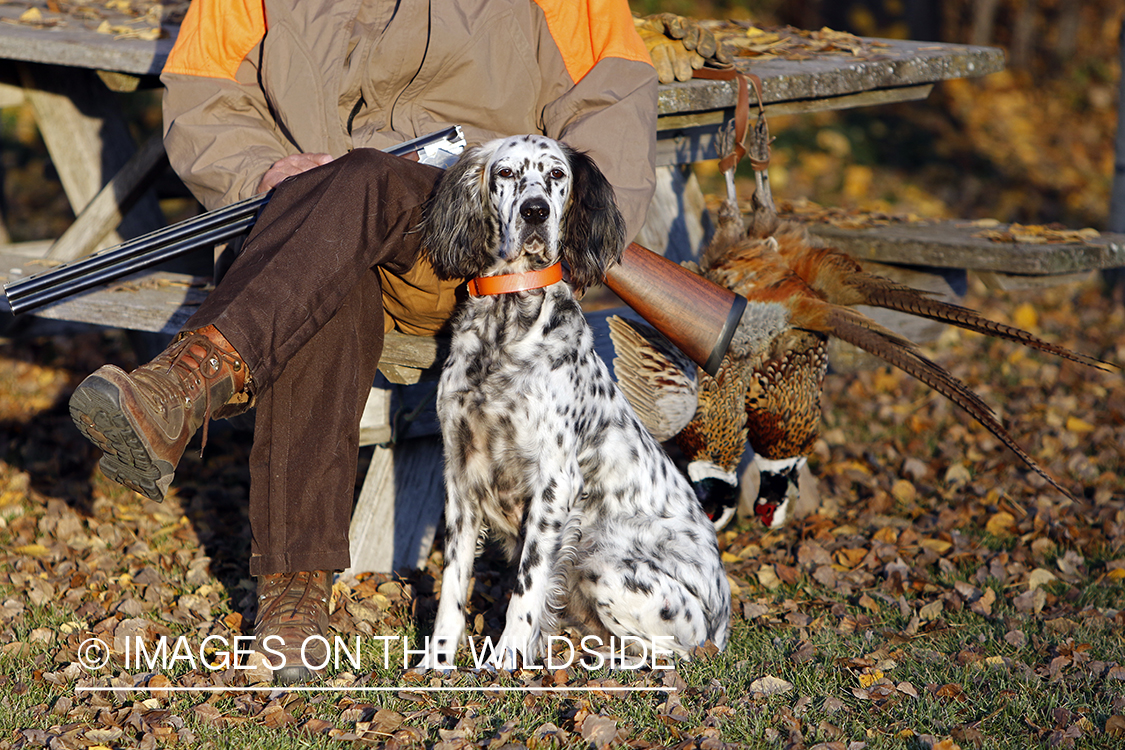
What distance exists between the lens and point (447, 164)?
348cm

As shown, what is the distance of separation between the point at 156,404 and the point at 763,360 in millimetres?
2282

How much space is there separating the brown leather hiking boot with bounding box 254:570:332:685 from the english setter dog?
341 millimetres

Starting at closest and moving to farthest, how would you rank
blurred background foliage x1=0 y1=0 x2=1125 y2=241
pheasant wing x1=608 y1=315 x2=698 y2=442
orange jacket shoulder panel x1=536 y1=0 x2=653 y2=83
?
orange jacket shoulder panel x1=536 y1=0 x2=653 y2=83 < pheasant wing x1=608 y1=315 x2=698 y2=442 < blurred background foliage x1=0 y1=0 x2=1125 y2=241

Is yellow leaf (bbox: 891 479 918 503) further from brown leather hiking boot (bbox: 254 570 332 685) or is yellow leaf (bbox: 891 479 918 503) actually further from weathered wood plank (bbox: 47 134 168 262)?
weathered wood plank (bbox: 47 134 168 262)

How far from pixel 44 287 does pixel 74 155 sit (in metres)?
2.64

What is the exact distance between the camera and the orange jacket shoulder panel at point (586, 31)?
145 inches

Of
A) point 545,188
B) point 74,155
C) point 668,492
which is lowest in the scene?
point 668,492

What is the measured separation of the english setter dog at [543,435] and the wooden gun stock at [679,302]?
33 centimetres

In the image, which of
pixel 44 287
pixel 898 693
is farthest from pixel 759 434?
pixel 44 287

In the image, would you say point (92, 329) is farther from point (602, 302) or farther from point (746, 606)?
point (746, 606)

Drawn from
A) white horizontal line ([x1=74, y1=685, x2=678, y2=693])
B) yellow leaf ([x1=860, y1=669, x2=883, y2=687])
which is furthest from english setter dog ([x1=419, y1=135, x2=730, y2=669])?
yellow leaf ([x1=860, y1=669, x2=883, y2=687])

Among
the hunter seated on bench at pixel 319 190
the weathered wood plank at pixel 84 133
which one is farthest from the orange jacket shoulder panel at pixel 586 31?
the weathered wood plank at pixel 84 133

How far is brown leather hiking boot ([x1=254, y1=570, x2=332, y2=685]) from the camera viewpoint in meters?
2.99

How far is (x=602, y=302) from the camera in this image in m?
7.82
